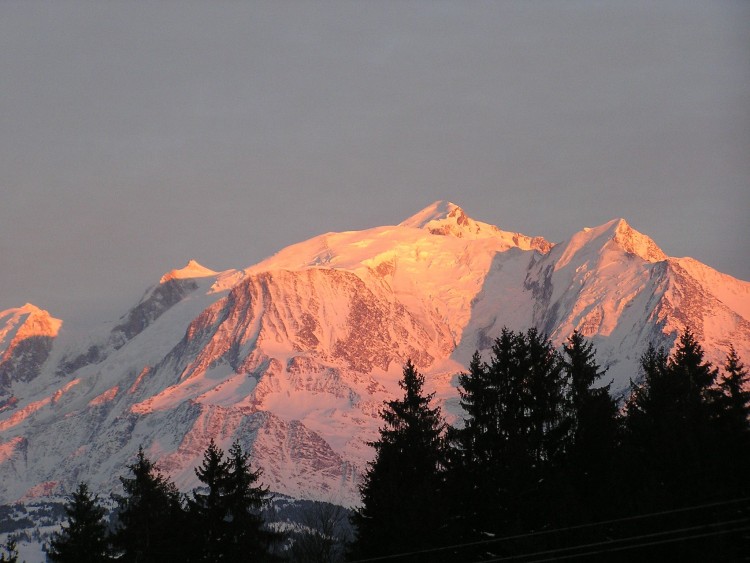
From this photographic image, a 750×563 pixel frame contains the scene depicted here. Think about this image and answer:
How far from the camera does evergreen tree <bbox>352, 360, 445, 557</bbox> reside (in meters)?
63.1

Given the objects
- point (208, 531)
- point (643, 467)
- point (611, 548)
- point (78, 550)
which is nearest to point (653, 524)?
point (611, 548)

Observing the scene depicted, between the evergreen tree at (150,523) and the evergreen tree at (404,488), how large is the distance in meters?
8.55

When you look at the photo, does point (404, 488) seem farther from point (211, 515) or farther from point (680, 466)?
point (680, 466)

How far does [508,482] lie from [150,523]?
1876cm

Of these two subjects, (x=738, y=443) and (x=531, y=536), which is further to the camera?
(x=738, y=443)

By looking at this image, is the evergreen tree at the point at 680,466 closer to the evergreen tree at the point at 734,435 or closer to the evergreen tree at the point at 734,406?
the evergreen tree at the point at 734,435

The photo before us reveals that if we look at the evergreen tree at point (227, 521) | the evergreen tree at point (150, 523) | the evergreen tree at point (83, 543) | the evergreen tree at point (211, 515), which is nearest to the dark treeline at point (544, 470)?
the evergreen tree at point (227, 521)

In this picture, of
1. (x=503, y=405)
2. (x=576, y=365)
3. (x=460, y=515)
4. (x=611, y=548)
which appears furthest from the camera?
(x=576, y=365)

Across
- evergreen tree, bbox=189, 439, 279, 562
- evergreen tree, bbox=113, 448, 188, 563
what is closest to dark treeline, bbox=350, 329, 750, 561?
evergreen tree, bbox=189, 439, 279, 562

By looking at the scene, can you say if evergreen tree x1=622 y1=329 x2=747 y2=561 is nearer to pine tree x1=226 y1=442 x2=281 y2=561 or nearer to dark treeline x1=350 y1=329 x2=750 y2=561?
dark treeline x1=350 y1=329 x2=750 y2=561

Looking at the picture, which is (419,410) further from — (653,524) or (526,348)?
(653,524)

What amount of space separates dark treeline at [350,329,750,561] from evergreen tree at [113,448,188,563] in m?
8.63

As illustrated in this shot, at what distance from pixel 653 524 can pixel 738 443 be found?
1363 cm

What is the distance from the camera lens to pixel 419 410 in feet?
237
